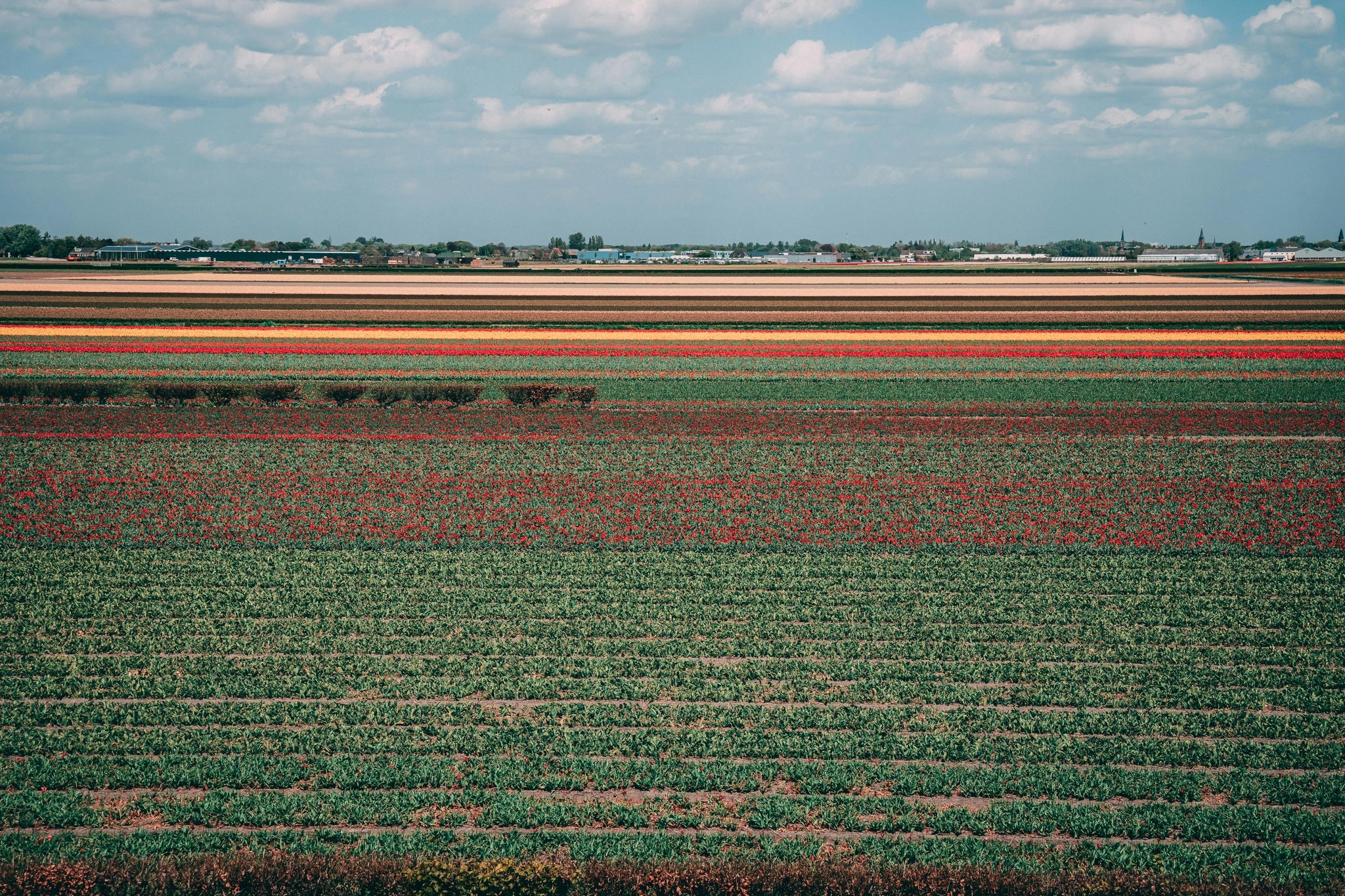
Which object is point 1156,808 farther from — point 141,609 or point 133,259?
point 133,259

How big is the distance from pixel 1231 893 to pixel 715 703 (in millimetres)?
6561

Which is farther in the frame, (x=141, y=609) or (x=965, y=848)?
(x=141, y=609)

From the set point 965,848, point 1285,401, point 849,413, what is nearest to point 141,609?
point 965,848

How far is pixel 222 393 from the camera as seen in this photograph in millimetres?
38781

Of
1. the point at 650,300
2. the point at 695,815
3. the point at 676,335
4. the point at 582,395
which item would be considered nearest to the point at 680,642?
the point at 695,815

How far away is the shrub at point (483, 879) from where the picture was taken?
930 centimetres

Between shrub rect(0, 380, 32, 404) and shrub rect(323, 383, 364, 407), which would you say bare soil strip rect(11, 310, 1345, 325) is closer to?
shrub rect(0, 380, 32, 404)

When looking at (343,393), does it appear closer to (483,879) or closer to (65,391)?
(65,391)

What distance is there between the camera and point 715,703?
555 inches

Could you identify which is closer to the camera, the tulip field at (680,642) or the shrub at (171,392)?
the tulip field at (680,642)

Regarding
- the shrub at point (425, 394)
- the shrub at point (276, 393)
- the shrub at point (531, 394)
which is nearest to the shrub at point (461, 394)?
the shrub at point (425, 394)

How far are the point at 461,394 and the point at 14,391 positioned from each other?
17514 millimetres

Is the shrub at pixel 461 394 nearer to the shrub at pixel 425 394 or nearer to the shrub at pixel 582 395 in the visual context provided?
the shrub at pixel 425 394

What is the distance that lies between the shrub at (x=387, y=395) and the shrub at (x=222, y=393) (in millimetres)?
5072
